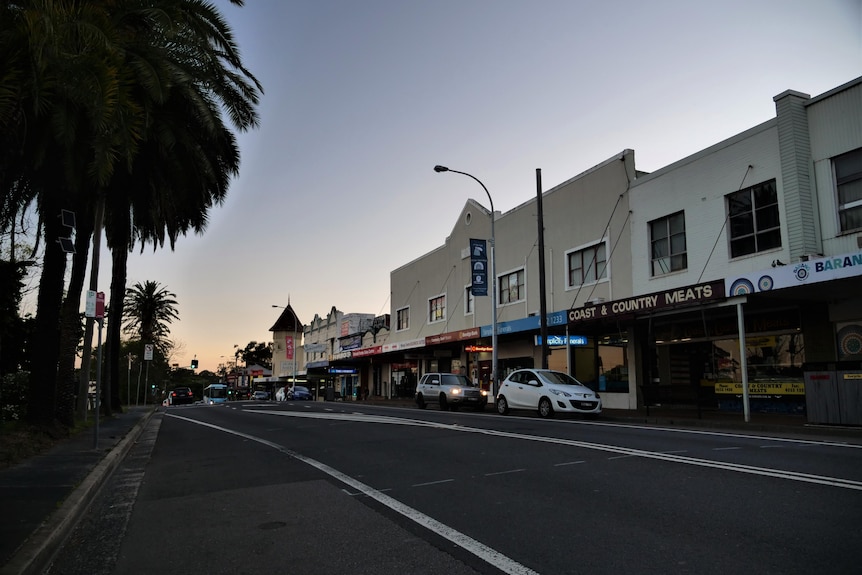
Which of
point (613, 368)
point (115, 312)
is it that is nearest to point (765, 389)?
point (613, 368)

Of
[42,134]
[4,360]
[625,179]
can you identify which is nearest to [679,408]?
[625,179]

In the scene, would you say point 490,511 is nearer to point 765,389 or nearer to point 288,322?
point 765,389

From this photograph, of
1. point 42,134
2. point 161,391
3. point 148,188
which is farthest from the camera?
point 161,391

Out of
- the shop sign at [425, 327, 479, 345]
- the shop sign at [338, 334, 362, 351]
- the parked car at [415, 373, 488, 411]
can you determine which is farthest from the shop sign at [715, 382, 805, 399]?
the shop sign at [338, 334, 362, 351]

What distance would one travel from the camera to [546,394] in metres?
19.5

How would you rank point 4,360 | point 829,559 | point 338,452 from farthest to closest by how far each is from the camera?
point 4,360 → point 338,452 → point 829,559

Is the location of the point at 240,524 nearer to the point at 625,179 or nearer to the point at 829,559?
the point at 829,559

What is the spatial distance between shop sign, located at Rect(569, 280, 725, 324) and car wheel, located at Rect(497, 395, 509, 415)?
13.0 feet

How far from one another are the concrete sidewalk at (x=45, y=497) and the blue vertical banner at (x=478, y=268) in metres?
18.5

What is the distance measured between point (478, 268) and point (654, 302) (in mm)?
11232

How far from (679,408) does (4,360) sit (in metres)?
26.7

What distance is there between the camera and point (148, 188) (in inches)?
699

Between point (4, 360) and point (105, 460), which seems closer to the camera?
point (105, 460)

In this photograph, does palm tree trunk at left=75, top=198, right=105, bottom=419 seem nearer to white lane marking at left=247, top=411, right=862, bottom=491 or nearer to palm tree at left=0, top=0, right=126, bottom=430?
palm tree at left=0, top=0, right=126, bottom=430
